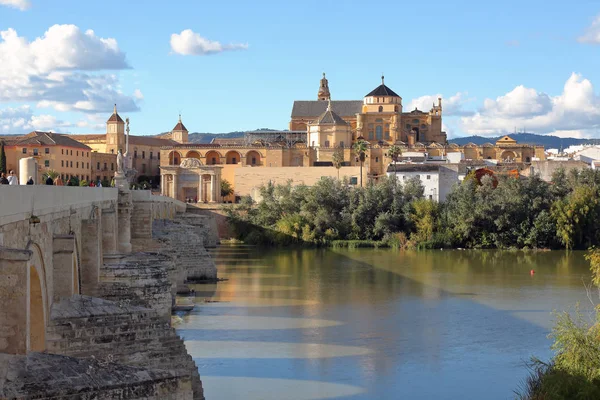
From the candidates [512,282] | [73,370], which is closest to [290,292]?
[512,282]

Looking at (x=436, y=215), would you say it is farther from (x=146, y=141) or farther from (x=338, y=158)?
(x=146, y=141)

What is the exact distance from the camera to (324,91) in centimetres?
8575

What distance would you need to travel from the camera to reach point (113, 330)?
12.1 meters

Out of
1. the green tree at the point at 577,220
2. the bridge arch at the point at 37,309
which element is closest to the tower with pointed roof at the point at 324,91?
the green tree at the point at 577,220

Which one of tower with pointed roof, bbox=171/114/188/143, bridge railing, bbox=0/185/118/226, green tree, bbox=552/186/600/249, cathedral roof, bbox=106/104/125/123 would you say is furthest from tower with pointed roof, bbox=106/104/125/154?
bridge railing, bbox=0/185/118/226

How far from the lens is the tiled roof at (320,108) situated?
79.2 metres

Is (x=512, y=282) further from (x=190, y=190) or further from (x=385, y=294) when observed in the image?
(x=190, y=190)

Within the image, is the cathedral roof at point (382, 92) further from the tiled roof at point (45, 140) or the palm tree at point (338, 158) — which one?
the tiled roof at point (45, 140)

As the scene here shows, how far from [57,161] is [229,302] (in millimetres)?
38181

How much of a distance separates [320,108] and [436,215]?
3419cm

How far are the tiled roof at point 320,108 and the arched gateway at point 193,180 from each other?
66.7 feet

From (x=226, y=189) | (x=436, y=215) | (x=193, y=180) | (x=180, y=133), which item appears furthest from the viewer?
(x=180, y=133)

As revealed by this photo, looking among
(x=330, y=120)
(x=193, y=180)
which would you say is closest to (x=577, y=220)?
(x=193, y=180)

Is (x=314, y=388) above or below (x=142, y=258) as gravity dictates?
below
